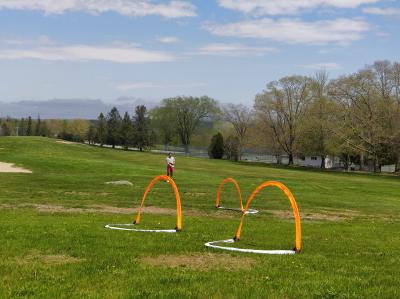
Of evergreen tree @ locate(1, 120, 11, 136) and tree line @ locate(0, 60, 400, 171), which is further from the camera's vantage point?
evergreen tree @ locate(1, 120, 11, 136)

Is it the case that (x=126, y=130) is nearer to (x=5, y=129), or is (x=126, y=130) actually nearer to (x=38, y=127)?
(x=38, y=127)

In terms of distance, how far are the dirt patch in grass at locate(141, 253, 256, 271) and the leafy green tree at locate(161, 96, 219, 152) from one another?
11324cm

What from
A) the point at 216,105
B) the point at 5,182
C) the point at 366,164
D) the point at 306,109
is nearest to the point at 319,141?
the point at 306,109

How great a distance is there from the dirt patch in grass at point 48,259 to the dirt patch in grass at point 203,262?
47.4 inches

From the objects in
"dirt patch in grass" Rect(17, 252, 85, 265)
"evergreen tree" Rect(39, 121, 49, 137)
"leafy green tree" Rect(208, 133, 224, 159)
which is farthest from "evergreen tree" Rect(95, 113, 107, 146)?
"dirt patch in grass" Rect(17, 252, 85, 265)

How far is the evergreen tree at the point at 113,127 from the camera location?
96188mm

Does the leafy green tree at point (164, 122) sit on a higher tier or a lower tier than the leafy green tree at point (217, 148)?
higher

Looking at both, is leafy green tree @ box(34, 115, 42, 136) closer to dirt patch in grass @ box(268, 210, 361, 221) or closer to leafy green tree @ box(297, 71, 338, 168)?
leafy green tree @ box(297, 71, 338, 168)

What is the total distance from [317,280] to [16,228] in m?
7.28

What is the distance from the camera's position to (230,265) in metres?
8.57

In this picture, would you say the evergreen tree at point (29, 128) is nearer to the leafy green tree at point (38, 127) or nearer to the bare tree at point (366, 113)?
the leafy green tree at point (38, 127)

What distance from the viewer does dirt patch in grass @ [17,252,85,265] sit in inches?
325

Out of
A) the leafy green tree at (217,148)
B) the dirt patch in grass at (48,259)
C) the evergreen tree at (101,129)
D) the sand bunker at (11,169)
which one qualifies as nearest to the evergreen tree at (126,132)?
the evergreen tree at (101,129)

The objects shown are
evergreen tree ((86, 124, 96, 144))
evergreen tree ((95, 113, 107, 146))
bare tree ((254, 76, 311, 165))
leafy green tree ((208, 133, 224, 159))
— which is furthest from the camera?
evergreen tree ((86, 124, 96, 144))
